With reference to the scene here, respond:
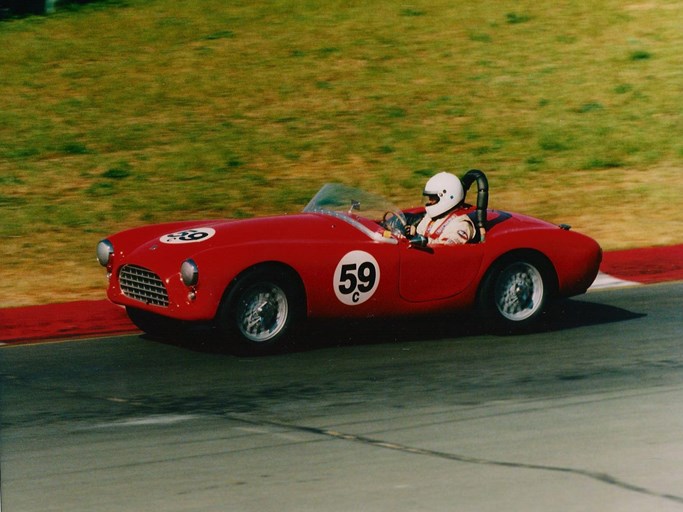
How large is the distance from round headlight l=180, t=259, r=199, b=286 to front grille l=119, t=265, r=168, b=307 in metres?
0.22

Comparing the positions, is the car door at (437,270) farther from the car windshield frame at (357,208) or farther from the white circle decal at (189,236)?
the white circle decal at (189,236)

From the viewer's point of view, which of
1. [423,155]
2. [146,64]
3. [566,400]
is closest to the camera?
[566,400]

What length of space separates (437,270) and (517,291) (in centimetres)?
81

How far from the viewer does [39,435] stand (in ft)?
22.0

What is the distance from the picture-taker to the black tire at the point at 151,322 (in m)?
9.41

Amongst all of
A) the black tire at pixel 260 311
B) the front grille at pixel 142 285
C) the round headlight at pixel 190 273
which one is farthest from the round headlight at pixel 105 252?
the black tire at pixel 260 311

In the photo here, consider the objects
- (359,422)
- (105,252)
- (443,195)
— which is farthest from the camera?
(443,195)

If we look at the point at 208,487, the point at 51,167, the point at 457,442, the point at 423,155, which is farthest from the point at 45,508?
the point at 423,155

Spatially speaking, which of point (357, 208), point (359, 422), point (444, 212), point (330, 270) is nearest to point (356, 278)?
point (330, 270)

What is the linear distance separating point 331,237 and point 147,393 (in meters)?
1.90

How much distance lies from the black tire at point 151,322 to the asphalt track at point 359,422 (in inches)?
5.3

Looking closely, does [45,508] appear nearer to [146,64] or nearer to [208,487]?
[208,487]

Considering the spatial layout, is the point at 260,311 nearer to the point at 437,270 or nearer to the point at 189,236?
the point at 189,236

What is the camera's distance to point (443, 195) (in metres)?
9.54
